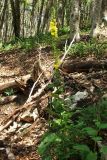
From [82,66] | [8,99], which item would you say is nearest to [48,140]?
[8,99]

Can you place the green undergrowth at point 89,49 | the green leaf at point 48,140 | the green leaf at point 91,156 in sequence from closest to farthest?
the green leaf at point 91,156 → the green leaf at point 48,140 → the green undergrowth at point 89,49

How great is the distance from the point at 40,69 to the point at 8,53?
548cm

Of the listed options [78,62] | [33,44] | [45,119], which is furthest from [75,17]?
[45,119]

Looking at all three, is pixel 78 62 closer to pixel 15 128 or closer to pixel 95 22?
pixel 15 128

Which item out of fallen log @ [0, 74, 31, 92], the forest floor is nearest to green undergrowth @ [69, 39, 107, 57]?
the forest floor

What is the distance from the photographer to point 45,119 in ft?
23.7

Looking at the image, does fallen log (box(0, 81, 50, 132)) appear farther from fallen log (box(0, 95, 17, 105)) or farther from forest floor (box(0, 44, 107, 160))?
fallen log (box(0, 95, 17, 105))

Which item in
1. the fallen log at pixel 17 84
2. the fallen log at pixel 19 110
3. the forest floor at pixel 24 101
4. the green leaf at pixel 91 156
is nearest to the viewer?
the green leaf at pixel 91 156

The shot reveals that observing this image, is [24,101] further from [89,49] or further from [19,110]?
[89,49]

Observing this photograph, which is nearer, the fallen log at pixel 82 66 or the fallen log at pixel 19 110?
the fallen log at pixel 19 110

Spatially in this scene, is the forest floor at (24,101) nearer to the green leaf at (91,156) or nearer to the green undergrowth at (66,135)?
the green undergrowth at (66,135)

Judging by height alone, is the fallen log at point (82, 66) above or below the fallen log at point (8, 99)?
above

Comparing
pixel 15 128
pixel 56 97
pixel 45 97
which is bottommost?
pixel 15 128

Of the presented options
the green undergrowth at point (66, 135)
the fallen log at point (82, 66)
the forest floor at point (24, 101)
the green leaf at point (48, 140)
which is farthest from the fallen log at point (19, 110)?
the green leaf at point (48, 140)
